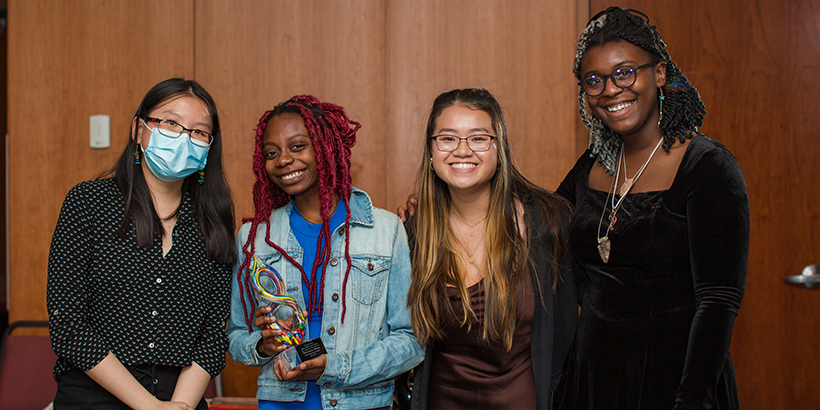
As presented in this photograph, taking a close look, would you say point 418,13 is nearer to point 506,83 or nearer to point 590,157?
point 506,83

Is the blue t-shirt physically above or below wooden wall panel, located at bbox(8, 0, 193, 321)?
below

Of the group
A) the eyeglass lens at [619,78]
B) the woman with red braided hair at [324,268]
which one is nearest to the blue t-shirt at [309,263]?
the woman with red braided hair at [324,268]

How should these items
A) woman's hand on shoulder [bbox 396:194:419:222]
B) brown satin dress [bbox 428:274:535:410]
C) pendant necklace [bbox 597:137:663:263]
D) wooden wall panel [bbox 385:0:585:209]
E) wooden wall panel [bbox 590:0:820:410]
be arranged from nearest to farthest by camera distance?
1. pendant necklace [bbox 597:137:663:263]
2. brown satin dress [bbox 428:274:535:410]
3. woman's hand on shoulder [bbox 396:194:419:222]
4. wooden wall panel [bbox 590:0:820:410]
5. wooden wall panel [bbox 385:0:585:209]

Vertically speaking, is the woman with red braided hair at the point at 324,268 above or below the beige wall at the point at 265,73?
below

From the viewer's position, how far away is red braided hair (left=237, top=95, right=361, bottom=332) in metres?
1.87

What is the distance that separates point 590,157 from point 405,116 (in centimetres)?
128

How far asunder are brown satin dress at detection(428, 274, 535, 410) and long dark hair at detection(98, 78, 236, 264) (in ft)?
2.80

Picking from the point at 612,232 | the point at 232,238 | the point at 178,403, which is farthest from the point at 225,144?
the point at 612,232

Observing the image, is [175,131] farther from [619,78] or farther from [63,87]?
[63,87]

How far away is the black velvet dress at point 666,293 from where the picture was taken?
1.44 meters

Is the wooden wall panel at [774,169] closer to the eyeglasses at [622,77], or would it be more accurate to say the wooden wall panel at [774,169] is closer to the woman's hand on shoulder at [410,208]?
the eyeglasses at [622,77]

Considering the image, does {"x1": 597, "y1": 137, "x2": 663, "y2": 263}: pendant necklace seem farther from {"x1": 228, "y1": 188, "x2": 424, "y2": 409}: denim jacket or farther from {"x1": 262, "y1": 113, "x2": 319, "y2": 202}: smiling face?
{"x1": 262, "y1": 113, "x2": 319, "y2": 202}: smiling face

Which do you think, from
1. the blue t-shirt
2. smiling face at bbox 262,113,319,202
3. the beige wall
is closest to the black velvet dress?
the blue t-shirt

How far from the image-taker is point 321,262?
1870mm
